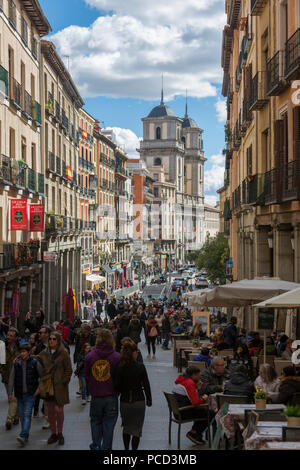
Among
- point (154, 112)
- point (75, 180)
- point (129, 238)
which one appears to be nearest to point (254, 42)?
point (75, 180)

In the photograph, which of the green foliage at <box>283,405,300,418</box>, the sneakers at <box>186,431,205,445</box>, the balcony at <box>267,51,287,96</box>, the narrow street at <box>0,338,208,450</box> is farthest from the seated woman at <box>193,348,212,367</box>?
the balcony at <box>267,51,287,96</box>

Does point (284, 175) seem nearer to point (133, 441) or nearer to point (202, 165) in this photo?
point (133, 441)

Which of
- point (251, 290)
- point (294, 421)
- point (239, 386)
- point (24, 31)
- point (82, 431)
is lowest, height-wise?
point (82, 431)

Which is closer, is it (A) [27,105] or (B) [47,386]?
(B) [47,386]

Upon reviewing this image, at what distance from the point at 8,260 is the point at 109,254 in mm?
51097

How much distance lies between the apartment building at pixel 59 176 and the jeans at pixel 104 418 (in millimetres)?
24081

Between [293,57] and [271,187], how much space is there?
13.6ft

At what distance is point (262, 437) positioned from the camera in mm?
7602

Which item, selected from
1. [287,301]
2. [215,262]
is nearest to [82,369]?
[287,301]

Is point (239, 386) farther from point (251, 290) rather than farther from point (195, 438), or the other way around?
point (251, 290)

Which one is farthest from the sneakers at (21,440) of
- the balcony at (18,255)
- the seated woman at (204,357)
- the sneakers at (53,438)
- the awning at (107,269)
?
the awning at (107,269)

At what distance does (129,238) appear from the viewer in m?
92.8

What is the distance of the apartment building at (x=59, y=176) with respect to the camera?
3622cm

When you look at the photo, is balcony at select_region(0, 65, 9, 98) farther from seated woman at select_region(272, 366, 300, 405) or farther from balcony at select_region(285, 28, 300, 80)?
seated woman at select_region(272, 366, 300, 405)
